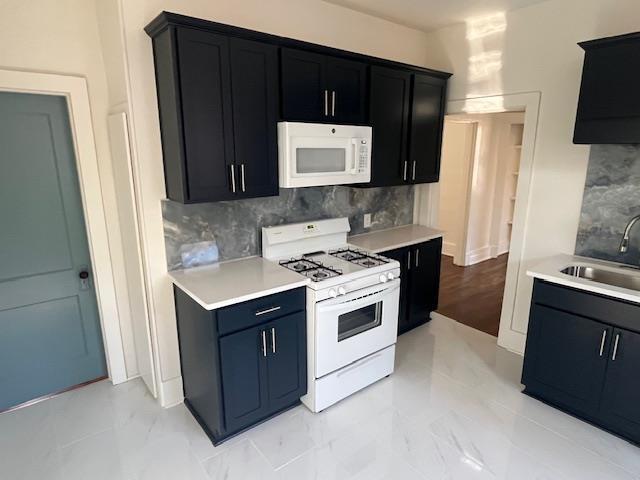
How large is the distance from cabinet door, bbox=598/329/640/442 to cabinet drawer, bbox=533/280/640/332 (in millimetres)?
75

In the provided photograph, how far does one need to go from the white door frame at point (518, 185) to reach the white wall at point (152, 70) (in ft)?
4.11

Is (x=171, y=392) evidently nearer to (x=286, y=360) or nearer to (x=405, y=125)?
(x=286, y=360)

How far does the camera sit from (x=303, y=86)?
8.15 ft

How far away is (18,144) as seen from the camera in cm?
233

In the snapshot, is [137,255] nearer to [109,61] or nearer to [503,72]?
[109,61]

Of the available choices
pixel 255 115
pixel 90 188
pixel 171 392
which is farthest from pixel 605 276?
pixel 90 188

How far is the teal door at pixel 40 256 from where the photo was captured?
235cm

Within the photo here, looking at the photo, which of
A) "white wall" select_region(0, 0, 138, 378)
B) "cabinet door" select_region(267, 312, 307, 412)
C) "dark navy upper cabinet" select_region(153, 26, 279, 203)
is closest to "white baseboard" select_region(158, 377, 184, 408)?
"cabinet door" select_region(267, 312, 307, 412)

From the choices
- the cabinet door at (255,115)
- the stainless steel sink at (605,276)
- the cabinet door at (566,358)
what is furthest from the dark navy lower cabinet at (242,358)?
the stainless steel sink at (605,276)

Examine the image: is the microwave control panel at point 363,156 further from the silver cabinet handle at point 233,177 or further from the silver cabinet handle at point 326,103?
the silver cabinet handle at point 233,177

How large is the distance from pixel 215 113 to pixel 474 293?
3.79 meters

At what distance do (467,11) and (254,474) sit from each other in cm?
368

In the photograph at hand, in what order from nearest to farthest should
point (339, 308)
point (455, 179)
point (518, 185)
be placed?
point (339, 308), point (518, 185), point (455, 179)

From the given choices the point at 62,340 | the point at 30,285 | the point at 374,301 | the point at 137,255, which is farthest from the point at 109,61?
the point at 374,301
